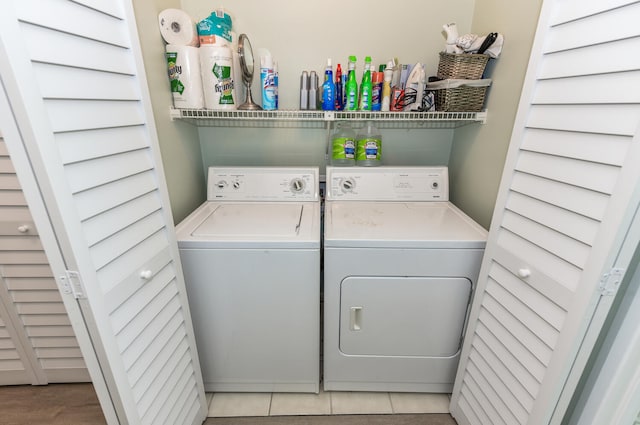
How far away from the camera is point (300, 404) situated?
175 cm

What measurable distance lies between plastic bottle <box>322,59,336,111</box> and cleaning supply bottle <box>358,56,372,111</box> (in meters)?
0.17

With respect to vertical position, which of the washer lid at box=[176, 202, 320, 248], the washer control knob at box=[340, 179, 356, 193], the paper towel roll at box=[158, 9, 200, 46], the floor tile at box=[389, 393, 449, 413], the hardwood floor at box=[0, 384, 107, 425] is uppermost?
the paper towel roll at box=[158, 9, 200, 46]

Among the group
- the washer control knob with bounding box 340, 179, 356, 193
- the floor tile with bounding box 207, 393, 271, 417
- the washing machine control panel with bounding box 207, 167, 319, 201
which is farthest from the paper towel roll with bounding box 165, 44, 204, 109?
the floor tile with bounding box 207, 393, 271, 417

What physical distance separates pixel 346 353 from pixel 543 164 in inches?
53.4

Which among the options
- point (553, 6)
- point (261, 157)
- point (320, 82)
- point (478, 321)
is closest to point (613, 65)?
point (553, 6)

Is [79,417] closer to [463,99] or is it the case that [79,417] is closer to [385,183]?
[385,183]

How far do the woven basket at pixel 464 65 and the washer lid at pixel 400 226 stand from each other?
785 mm

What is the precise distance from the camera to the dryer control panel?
196cm

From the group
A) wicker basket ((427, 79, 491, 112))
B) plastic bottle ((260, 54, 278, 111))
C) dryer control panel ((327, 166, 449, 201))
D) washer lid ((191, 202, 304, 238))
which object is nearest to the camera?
washer lid ((191, 202, 304, 238))

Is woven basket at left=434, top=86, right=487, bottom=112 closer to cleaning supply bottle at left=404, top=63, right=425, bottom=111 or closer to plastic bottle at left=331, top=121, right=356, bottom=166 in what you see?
cleaning supply bottle at left=404, top=63, right=425, bottom=111

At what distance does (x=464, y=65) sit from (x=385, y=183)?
80 centimetres

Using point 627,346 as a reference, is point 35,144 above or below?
above

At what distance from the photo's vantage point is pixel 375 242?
55.4 inches

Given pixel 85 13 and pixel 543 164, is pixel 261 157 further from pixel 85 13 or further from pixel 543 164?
pixel 543 164
